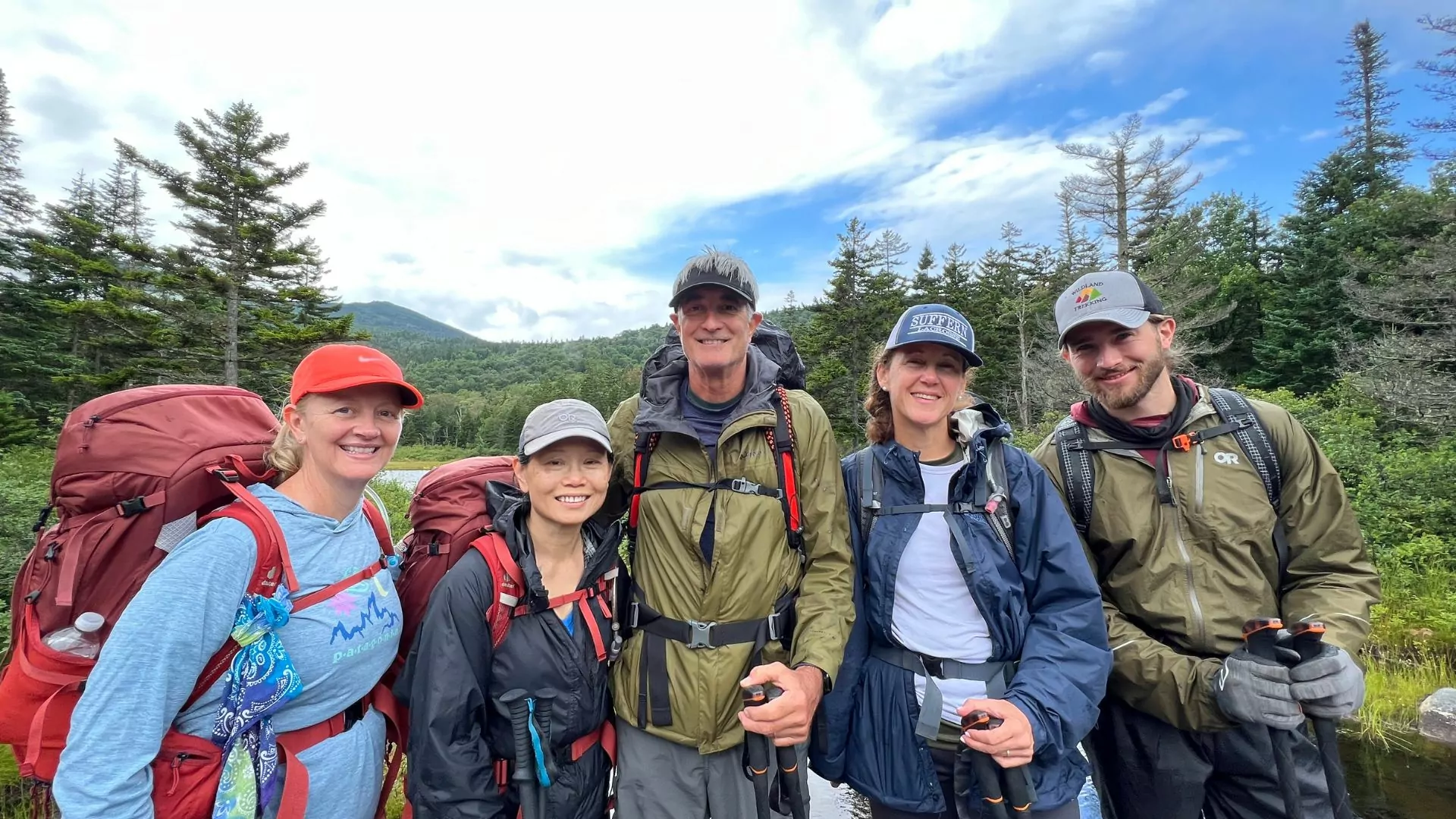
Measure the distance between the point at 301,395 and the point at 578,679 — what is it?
4.79 ft

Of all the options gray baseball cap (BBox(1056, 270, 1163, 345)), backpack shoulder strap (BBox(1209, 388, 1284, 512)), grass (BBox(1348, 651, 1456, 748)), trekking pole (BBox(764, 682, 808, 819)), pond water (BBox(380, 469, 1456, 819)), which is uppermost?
gray baseball cap (BBox(1056, 270, 1163, 345))

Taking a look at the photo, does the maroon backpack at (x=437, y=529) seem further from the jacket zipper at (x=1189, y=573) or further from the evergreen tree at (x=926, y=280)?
the evergreen tree at (x=926, y=280)

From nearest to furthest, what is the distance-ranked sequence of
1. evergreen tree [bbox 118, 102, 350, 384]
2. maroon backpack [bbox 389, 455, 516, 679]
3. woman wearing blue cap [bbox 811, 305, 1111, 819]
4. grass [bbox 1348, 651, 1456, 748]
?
woman wearing blue cap [bbox 811, 305, 1111, 819] < maroon backpack [bbox 389, 455, 516, 679] < grass [bbox 1348, 651, 1456, 748] < evergreen tree [bbox 118, 102, 350, 384]

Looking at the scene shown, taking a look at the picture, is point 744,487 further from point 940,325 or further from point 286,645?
point 286,645

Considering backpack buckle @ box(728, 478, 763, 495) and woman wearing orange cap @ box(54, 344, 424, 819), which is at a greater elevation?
backpack buckle @ box(728, 478, 763, 495)

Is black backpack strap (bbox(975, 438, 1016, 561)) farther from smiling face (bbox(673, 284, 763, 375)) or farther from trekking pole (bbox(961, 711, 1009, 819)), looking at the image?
smiling face (bbox(673, 284, 763, 375))

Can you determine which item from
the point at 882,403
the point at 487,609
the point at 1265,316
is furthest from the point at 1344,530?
the point at 1265,316

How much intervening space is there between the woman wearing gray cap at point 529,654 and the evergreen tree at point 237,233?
28165 millimetres

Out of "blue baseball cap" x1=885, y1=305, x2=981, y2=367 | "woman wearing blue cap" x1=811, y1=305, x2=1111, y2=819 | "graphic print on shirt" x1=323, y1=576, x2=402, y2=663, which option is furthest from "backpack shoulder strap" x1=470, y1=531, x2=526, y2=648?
"blue baseball cap" x1=885, y1=305, x2=981, y2=367

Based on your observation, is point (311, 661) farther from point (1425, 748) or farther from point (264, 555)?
point (1425, 748)

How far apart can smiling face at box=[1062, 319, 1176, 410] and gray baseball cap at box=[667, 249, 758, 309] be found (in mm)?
1487

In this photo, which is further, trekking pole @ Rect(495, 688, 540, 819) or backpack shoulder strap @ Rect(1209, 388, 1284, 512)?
backpack shoulder strap @ Rect(1209, 388, 1284, 512)

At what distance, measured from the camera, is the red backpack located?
1.77 meters

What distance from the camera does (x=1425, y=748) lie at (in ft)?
17.1
